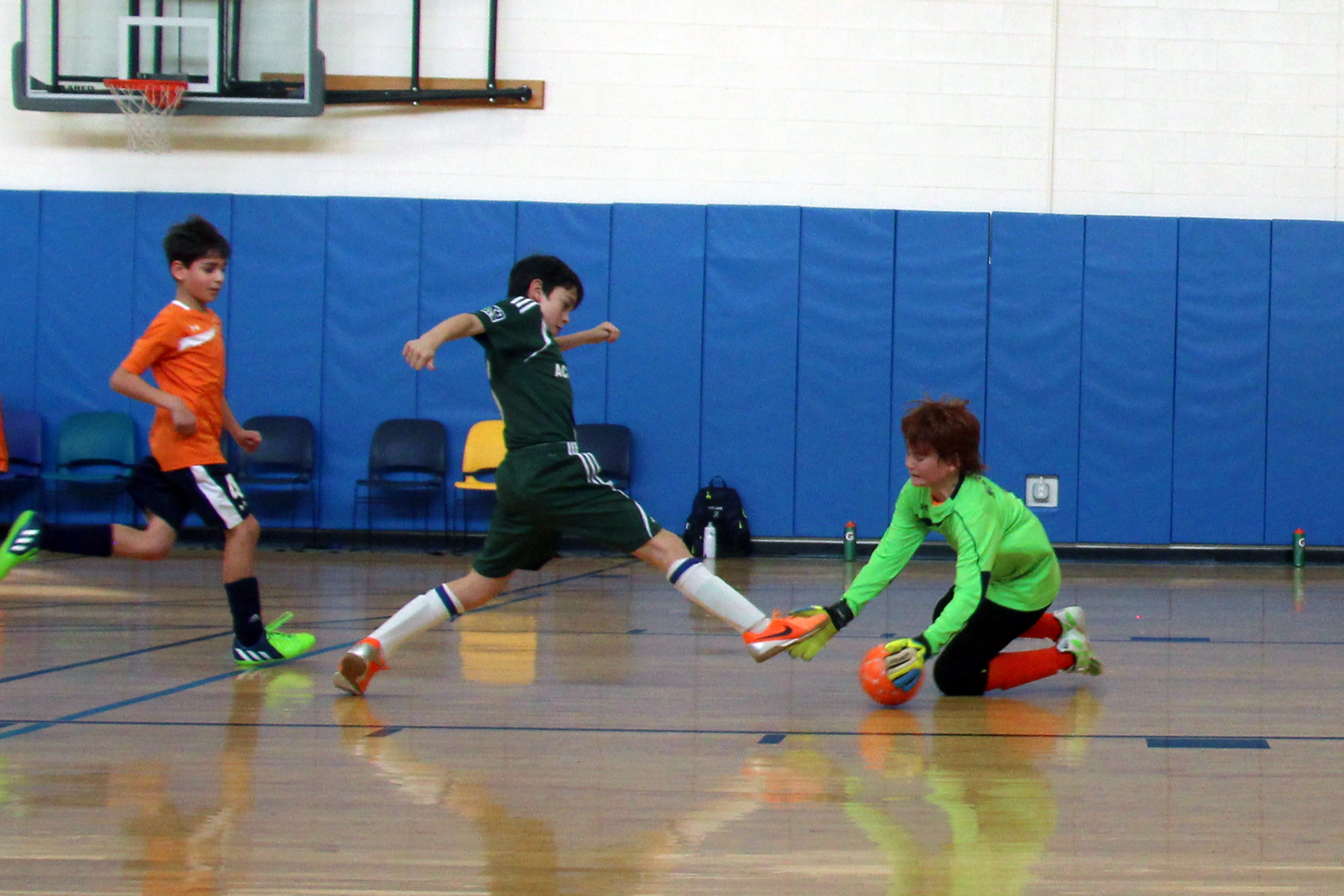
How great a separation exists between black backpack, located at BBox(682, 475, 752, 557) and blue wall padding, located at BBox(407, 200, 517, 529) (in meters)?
1.43

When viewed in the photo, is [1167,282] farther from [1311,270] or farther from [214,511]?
[214,511]

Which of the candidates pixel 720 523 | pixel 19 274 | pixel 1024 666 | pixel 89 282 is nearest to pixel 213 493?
pixel 1024 666

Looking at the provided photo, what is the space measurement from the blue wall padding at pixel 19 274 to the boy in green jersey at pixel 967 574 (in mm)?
7349

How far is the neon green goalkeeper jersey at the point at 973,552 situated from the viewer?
9.64 ft

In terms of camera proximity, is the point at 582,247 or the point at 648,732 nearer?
the point at 648,732

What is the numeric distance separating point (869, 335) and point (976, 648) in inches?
222

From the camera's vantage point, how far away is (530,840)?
1837 mm

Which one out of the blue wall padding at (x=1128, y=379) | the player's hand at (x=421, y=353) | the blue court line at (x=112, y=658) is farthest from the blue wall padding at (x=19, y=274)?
the blue wall padding at (x=1128, y=379)

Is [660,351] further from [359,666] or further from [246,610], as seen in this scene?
[359,666]

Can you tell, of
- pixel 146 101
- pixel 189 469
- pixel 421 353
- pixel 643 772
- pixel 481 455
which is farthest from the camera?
pixel 481 455

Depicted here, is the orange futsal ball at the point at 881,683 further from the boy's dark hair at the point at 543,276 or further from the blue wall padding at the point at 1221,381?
the blue wall padding at the point at 1221,381

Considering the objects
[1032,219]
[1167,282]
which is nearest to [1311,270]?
[1167,282]

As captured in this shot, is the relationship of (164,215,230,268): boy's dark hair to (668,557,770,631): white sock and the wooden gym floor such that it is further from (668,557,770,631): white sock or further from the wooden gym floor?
(668,557,770,631): white sock

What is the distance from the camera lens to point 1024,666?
3.29m
